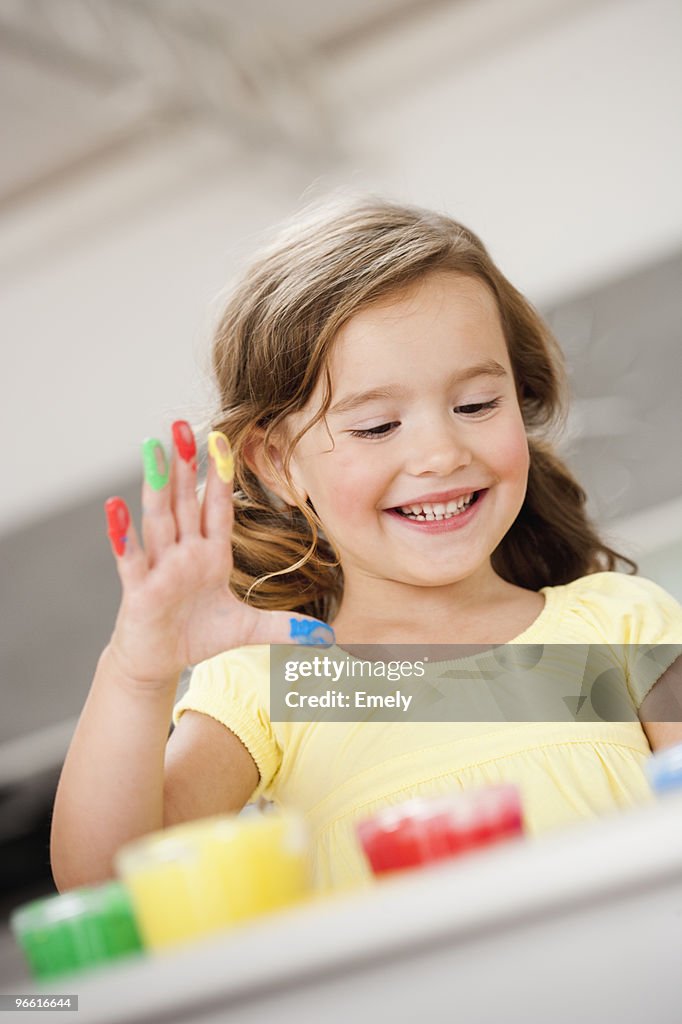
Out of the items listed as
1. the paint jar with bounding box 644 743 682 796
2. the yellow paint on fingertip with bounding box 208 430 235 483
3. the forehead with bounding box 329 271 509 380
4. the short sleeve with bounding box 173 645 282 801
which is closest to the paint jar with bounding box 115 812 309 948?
the paint jar with bounding box 644 743 682 796

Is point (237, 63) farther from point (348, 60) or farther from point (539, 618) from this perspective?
point (539, 618)

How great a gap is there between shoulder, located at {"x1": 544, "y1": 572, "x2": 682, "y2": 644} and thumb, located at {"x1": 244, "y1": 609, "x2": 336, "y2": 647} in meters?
0.31

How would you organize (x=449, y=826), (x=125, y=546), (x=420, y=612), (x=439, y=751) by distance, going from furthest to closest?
(x=420, y=612), (x=439, y=751), (x=125, y=546), (x=449, y=826)

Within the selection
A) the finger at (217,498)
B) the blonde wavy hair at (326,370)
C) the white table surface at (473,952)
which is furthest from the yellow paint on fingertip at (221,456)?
the white table surface at (473,952)

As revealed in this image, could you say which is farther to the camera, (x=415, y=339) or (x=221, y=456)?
(x=415, y=339)

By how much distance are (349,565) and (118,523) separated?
0.38m


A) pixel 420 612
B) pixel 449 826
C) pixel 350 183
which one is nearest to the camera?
pixel 449 826

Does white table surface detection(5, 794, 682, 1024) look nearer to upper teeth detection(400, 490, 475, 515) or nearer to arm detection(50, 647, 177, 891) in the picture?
arm detection(50, 647, 177, 891)

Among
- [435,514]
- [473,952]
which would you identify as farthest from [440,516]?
[473,952]

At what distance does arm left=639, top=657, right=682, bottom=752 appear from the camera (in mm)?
890

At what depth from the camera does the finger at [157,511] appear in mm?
702

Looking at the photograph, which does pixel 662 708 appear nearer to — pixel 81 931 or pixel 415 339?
pixel 415 339

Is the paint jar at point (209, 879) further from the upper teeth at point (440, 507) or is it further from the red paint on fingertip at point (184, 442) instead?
the upper teeth at point (440, 507)

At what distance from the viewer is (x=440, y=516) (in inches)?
37.7
